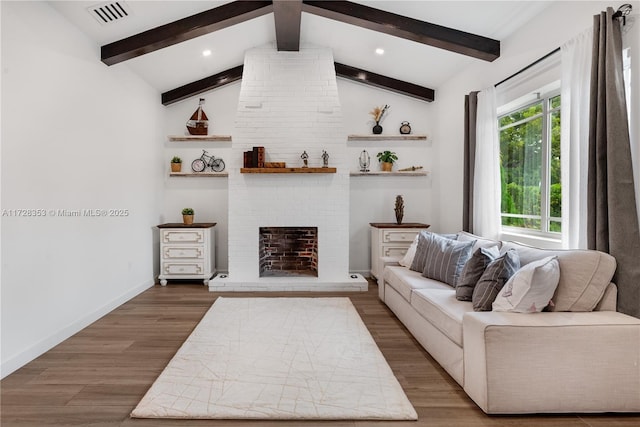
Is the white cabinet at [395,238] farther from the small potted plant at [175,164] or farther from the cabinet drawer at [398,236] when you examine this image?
the small potted plant at [175,164]

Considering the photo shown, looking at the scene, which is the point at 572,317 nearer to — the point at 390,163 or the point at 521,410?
the point at 521,410

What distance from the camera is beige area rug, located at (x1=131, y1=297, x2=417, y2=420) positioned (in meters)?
1.99

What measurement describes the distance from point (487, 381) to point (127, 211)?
4.11 meters

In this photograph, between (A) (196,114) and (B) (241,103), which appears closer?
(B) (241,103)

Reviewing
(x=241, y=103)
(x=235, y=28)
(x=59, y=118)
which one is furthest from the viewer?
(x=241, y=103)

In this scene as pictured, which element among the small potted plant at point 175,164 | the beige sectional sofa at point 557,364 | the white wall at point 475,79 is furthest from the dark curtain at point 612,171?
the small potted plant at point 175,164

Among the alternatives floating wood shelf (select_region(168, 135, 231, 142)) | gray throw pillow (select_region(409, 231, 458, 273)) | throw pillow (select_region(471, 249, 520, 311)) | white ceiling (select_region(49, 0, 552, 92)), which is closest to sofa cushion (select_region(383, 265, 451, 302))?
gray throw pillow (select_region(409, 231, 458, 273))

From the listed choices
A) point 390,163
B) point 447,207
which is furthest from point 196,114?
point 447,207

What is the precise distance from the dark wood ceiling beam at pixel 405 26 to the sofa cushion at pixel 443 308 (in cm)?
256

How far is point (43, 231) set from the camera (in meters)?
2.87

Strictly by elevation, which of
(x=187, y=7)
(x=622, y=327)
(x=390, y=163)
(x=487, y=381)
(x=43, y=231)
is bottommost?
(x=487, y=381)

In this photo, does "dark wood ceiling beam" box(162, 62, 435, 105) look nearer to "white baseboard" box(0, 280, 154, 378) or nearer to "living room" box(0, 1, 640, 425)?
"living room" box(0, 1, 640, 425)

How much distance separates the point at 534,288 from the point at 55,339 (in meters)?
3.60

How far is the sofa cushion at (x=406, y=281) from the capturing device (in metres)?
3.20
